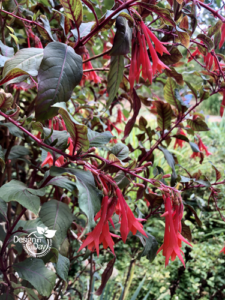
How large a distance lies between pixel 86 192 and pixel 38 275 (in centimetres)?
27

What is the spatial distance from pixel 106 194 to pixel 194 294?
3.83ft

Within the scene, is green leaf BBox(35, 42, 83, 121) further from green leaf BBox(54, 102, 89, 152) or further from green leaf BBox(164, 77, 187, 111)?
green leaf BBox(164, 77, 187, 111)

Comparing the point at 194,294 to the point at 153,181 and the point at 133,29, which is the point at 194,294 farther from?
the point at 133,29

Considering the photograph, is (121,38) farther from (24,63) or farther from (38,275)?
(38,275)

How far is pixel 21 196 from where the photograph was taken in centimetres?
41

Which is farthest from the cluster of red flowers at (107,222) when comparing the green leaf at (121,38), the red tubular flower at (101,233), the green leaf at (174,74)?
the green leaf at (174,74)

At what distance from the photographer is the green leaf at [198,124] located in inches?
28.6

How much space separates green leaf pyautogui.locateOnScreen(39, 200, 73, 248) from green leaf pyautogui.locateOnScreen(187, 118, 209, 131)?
19.0 inches

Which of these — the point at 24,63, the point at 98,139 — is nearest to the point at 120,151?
the point at 98,139

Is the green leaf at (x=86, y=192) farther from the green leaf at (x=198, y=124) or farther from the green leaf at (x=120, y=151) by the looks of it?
the green leaf at (x=198, y=124)

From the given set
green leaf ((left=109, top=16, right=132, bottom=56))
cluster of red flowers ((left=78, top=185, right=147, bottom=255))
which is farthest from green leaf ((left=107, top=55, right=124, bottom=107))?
cluster of red flowers ((left=78, top=185, right=147, bottom=255))

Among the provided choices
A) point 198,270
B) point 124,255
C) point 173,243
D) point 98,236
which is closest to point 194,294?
point 198,270

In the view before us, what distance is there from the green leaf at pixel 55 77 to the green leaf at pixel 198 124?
1.63 ft

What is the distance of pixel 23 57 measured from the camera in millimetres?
349
